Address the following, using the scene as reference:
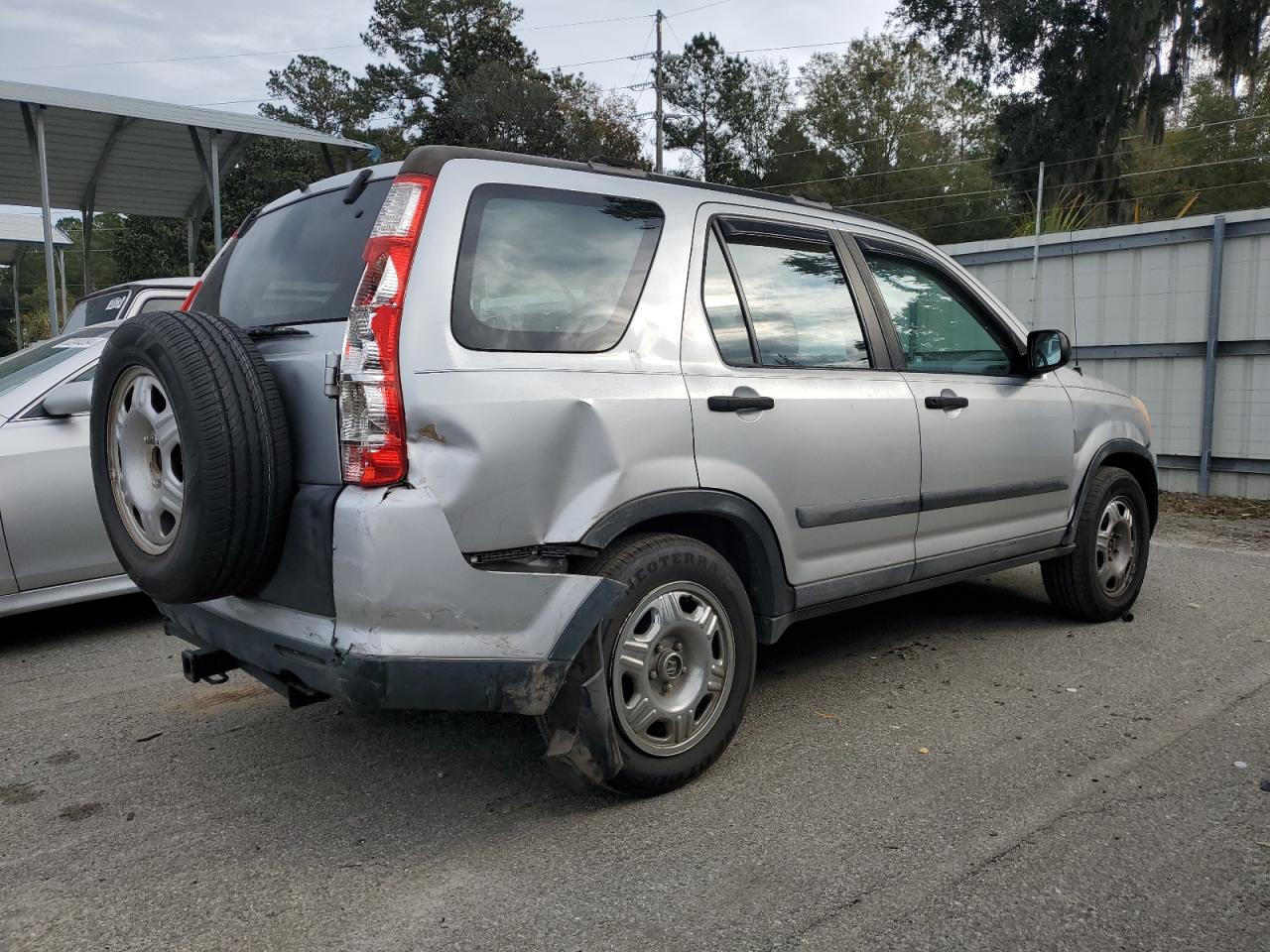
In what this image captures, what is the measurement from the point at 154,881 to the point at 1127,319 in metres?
9.27

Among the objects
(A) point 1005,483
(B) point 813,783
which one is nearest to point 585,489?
(B) point 813,783

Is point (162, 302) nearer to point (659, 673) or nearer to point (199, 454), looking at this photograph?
point (199, 454)

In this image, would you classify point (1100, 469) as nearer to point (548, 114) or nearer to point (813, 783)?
point (813, 783)

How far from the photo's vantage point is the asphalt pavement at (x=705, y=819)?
7.70ft

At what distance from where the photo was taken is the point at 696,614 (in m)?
3.04

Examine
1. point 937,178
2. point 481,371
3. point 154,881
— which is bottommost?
point 154,881

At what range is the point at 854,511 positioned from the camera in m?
3.56

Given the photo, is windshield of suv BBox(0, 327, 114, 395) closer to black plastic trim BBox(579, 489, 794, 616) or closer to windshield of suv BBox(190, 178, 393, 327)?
windshield of suv BBox(190, 178, 393, 327)

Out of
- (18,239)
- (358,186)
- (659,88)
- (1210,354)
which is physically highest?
(659,88)

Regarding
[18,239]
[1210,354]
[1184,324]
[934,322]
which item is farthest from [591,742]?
[18,239]

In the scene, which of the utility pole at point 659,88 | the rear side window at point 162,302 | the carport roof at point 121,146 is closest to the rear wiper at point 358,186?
the rear side window at point 162,302

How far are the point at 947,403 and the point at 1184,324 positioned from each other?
625cm

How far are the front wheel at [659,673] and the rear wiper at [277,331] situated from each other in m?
1.05

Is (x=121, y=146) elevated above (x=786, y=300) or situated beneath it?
elevated above
